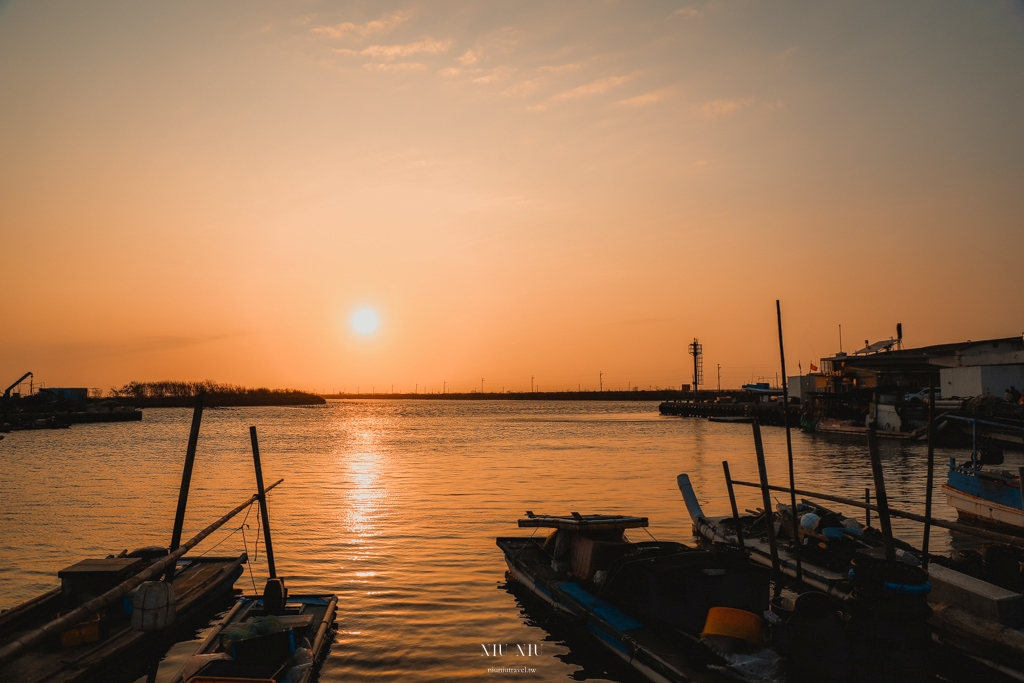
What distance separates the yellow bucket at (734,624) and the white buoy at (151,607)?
860 centimetres

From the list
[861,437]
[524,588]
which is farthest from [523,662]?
[861,437]

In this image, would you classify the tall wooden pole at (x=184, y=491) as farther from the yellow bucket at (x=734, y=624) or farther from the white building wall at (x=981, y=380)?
the white building wall at (x=981, y=380)

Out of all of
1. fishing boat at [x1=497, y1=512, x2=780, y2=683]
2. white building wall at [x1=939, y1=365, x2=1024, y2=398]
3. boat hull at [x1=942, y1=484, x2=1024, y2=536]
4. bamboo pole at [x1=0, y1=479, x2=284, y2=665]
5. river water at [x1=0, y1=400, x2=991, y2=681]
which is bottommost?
river water at [x1=0, y1=400, x2=991, y2=681]

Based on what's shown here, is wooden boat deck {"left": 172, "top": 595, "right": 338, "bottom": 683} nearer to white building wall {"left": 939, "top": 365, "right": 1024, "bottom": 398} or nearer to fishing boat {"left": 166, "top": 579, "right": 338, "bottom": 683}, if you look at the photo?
fishing boat {"left": 166, "top": 579, "right": 338, "bottom": 683}

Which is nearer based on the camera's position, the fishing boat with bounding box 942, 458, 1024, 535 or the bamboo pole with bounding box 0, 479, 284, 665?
the bamboo pole with bounding box 0, 479, 284, 665

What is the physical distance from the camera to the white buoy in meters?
10.6

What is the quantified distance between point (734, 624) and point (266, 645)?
24.4 ft

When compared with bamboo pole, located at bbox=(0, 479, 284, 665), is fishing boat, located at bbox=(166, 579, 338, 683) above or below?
below

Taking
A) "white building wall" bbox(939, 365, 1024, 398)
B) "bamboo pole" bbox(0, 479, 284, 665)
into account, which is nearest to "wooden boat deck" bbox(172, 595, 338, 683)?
"bamboo pole" bbox(0, 479, 284, 665)

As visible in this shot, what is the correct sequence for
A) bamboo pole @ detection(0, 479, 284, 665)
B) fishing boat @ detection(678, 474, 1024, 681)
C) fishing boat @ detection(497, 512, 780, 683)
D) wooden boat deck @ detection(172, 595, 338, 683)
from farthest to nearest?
fishing boat @ detection(678, 474, 1024, 681), wooden boat deck @ detection(172, 595, 338, 683), fishing boat @ detection(497, 512, 780, 683), bamboo pole @ detection(0, 479, 284, 665)

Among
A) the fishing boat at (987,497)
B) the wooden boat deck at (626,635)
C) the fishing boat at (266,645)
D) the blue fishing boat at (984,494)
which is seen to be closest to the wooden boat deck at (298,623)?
the fishing boat at (266,645)

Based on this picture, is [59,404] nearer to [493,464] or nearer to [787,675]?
[493,464]

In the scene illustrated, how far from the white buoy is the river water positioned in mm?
2243

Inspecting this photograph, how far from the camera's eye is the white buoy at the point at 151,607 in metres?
10.6
